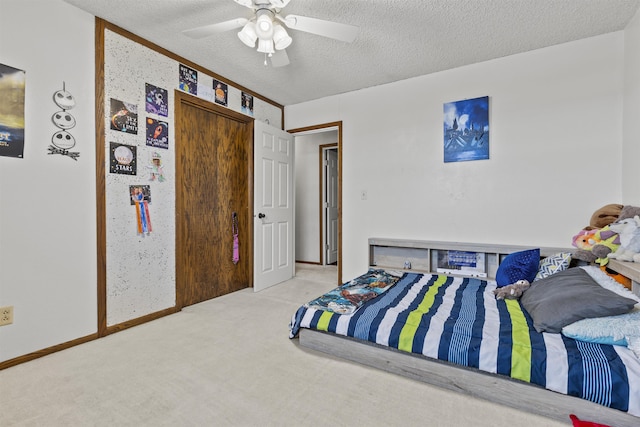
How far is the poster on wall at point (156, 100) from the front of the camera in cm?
266

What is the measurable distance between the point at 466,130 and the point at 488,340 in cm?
229

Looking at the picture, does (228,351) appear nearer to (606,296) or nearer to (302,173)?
(606,296)

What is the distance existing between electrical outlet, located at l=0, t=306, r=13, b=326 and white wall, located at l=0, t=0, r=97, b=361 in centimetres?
3

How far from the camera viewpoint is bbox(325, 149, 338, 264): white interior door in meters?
5.39

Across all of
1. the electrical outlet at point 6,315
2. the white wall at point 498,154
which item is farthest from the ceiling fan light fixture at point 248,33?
the electrical outlet at point 6,315

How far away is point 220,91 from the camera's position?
3342mm

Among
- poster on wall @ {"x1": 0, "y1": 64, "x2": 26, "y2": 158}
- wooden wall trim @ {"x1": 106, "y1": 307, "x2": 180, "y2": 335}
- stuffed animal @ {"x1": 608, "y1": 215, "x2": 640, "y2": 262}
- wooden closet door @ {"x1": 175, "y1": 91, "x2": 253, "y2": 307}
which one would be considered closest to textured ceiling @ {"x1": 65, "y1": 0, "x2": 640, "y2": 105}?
wooden closet door @ {"x1": 175, "y1": 91, "x2": 253, "y2": 307}

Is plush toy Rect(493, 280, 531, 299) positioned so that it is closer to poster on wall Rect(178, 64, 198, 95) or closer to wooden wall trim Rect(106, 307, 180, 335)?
wooden wall trim Rect(106, 307, 180, 335)

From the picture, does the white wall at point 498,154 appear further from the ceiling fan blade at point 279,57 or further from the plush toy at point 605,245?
the ceiling fan blade at point 279,57

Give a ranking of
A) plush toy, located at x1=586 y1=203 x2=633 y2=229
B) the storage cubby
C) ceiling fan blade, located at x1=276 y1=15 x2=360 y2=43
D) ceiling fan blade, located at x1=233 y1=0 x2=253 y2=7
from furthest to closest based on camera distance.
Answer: the storage cubby
plush toy, located at x1=586 y1=203 x2=633 y2=229
ceiling fan blade, located at x1=276 y1=15 x2=360 y2=43
ceiling fan blade, located at x1=233 y1=0 x2=253 y2=7

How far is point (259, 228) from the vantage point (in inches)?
141

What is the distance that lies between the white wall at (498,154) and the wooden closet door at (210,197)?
128cm

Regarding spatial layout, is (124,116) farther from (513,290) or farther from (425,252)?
(513,290)

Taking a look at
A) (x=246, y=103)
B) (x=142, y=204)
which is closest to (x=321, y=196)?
(x=246, y=103)
